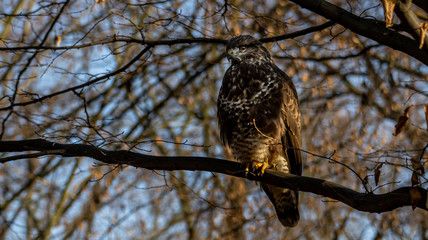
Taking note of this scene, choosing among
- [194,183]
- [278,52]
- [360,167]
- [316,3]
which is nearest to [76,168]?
[194,183]

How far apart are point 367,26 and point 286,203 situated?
2.32m

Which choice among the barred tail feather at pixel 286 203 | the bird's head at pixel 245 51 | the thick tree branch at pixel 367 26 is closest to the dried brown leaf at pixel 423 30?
the thick tree branch at pixel 367 26

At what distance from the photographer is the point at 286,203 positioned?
5.45 meters

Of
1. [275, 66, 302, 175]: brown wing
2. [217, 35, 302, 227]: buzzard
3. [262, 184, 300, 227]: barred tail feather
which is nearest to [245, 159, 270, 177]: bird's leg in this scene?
[217, 35, 302, 227]: buzzard

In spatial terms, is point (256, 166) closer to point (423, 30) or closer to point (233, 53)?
point (233, 53)

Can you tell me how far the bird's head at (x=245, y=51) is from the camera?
512cm

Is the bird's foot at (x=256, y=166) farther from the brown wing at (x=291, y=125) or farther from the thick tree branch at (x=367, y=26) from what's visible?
the thick tree branch at (x=367, y=26)

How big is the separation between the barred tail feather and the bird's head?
3.92ft

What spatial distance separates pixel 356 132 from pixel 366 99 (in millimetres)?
511

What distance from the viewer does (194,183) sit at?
Result: 8.53 m

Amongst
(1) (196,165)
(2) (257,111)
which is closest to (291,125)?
(2) (257,111)

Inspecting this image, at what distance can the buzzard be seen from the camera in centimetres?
484

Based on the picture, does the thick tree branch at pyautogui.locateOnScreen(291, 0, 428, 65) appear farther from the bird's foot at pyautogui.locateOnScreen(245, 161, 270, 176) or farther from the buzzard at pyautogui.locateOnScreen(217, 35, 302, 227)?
the bird's foot at pyautogui.locateOnScreen(245, 161, 270, 176)

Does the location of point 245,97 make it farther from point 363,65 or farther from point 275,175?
point 363,65
